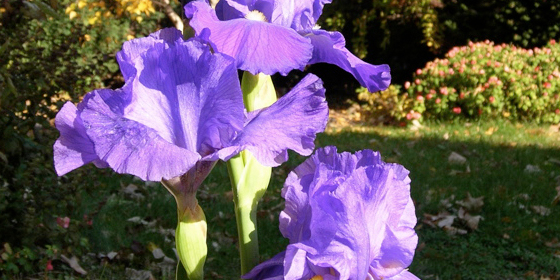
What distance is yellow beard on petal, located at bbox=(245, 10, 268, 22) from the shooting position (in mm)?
661

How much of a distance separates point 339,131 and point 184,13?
5.54 metres

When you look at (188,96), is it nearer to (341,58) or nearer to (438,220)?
(341,58)

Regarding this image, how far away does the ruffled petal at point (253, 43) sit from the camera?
0.59 meters

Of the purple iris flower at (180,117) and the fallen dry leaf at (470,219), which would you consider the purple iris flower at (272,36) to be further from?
the fallen dry leaf at (470,219)

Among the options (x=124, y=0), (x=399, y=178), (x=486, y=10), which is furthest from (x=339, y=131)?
(x=399, y=178)

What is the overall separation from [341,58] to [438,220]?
275 cm

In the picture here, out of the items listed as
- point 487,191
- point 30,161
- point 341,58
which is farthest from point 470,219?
point 341,58

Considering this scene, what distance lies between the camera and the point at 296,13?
27.8 inches

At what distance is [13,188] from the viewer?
2.24 metres

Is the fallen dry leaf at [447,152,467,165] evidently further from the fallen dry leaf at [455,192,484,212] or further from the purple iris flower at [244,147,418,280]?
the purple iris flower at [244,147,418,280]

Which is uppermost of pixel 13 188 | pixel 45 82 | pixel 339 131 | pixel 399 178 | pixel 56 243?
pixel 399 178

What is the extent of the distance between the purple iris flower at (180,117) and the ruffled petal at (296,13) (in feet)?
0.41

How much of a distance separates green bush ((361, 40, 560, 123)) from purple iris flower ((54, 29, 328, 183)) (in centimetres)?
589

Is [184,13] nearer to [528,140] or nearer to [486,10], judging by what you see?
[528,140]
